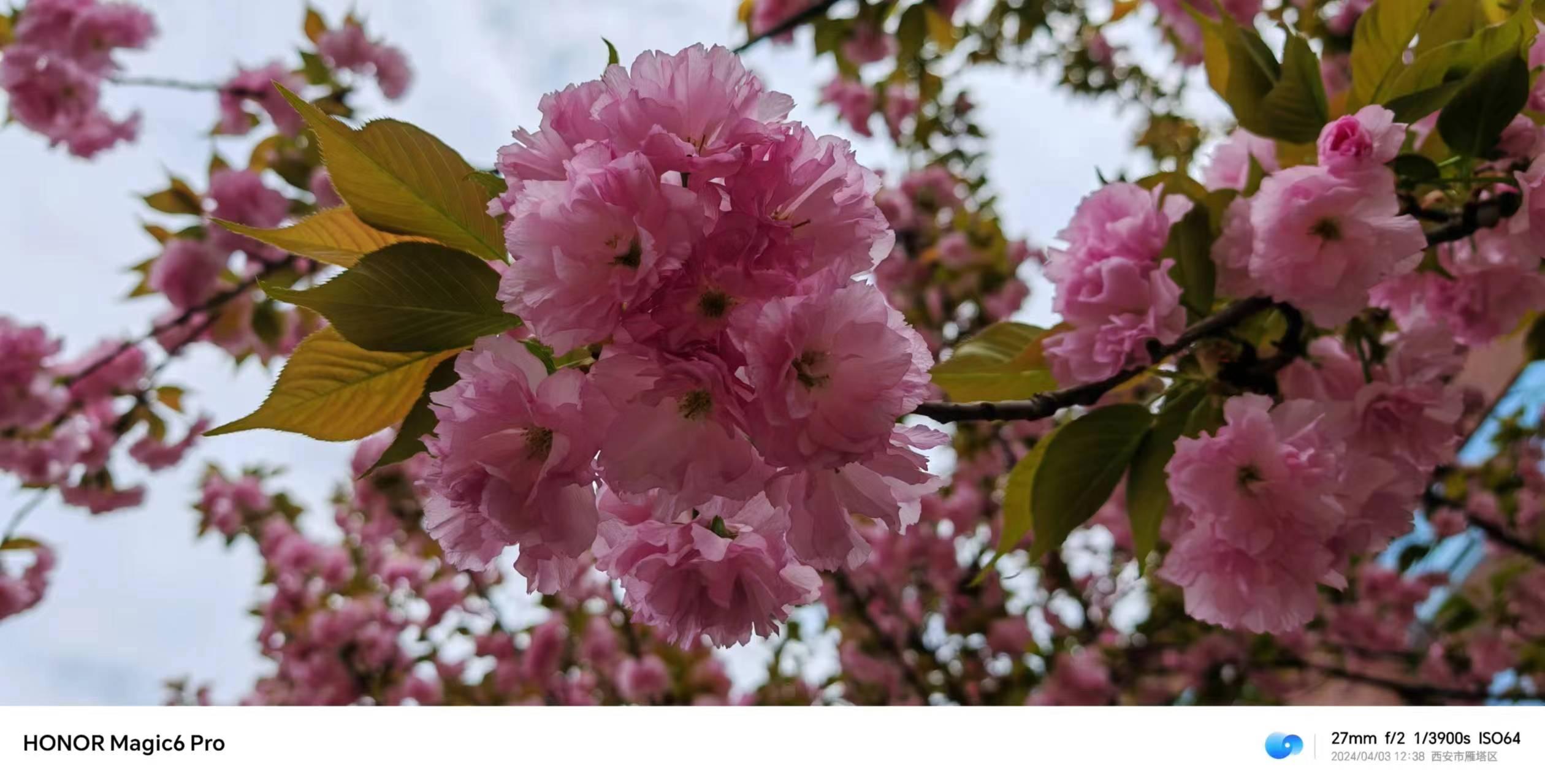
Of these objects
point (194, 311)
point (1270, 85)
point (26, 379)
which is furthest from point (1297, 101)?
point (26, 379)

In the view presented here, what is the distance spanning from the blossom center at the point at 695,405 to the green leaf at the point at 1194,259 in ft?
1.69

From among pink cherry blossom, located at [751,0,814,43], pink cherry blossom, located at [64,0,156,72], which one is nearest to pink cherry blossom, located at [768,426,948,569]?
pink cherry blossom, located at [751,0,814,43]

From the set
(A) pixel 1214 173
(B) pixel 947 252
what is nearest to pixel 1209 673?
(B) pixel 947 252

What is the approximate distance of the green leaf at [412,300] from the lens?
1.58ft

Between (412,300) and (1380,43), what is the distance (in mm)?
815

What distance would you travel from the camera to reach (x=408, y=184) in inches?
20.3

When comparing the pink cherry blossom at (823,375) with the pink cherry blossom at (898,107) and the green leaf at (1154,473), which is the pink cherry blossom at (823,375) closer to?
the green leaf at (1154,473)

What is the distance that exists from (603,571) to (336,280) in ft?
0.70

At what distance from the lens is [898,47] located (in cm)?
184

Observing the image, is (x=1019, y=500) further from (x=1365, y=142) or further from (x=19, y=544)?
(x=19, y=544)

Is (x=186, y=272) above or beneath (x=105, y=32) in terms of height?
beneath

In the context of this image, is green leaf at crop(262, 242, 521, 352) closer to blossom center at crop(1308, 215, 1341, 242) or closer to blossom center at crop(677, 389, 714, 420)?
blossom center at crop(677, 389, 714, 420)

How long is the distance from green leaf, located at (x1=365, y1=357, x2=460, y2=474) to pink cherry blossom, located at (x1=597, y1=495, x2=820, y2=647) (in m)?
0.13
